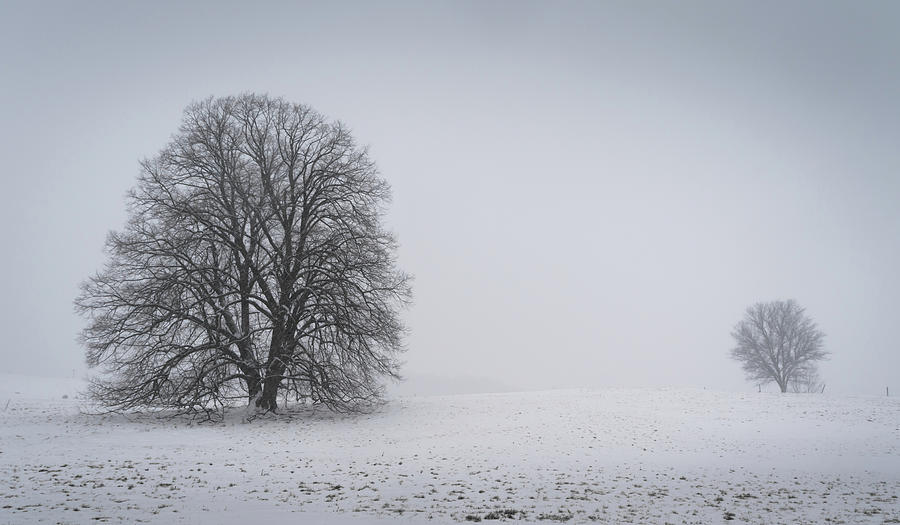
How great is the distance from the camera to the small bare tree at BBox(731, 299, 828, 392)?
1789 inches

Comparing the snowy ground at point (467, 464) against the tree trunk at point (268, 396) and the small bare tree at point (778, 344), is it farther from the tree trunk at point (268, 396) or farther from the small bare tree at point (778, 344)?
the small bare tree at point (778, 344)

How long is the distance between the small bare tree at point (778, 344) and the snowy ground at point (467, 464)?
Answer: 2294 cm

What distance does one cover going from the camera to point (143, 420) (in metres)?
19.2

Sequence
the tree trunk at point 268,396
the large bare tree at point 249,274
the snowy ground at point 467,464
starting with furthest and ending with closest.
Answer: the tree trunk at point 268,396 < the large bare tree at point 249,274 < the snowy ground at point 467,464

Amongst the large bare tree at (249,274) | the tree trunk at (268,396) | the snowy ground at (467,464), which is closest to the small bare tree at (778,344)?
the snowy ground at (467,464)

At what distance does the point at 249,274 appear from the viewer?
22.2 metres

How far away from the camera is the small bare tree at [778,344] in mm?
45438

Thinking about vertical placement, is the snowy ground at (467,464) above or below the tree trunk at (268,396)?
below

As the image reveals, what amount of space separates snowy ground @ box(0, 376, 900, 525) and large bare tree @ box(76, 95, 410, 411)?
6.47 ft

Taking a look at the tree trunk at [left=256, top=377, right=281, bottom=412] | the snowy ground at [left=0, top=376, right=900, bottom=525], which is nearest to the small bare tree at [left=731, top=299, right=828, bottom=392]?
the snowy ground at [left=0, top=376, right=900, bottom=525]

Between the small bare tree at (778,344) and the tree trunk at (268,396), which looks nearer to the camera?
the tree trunk at (268,396)

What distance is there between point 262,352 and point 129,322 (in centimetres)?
528

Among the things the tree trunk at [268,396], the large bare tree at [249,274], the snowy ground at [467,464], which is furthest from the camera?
the tree trunk at [268,396]

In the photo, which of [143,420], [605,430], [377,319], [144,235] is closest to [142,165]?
[144,235]
